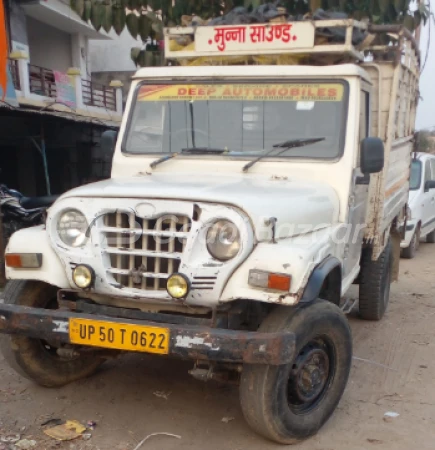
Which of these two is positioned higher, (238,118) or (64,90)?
(64,90)

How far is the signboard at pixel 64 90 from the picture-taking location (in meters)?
12.3

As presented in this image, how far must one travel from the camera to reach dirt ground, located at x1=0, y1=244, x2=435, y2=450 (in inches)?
131

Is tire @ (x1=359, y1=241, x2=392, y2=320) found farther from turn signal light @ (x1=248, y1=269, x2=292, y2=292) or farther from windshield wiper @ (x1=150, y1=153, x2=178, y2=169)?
turn signal light @ (x1=248, y1=269, x2=292, y2=292)

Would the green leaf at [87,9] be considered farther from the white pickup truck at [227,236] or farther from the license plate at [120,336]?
the license plate at [120,336]

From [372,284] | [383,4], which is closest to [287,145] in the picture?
[372,284]

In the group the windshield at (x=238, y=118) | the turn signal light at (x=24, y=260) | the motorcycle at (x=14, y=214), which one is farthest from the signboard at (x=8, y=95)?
the turn signal light at (x=24, y=260)

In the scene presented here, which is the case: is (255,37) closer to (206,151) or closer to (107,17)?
(206,151)

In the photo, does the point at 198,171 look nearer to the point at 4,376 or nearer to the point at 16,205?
the point at 4,376

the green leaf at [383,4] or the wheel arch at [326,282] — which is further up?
the green leaf at [383,4]

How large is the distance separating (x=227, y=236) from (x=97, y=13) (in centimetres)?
410

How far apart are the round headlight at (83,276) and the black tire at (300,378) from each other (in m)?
0.97

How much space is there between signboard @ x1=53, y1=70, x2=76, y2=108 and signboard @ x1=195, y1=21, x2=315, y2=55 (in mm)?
8203

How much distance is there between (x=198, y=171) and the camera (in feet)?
13.2

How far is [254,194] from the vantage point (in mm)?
3271
